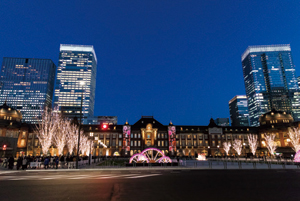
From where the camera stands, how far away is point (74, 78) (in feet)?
609

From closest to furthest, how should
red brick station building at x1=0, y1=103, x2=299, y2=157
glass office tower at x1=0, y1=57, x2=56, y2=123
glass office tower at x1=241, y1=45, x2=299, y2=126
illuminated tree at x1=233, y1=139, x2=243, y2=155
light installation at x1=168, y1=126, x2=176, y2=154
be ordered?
illuminated tree at x1=233, y1=139, x2=243, y2=155 → red brick station building at x1=0, y1=103, x2=299, y2=157 → light installation at x1=168, y1=126, x2=176, y2=154 → glass office tower at x1=0, y1=57, x2=56, y2=123 → glass office tower at x1=241, y1=45, x2=299, y2=126

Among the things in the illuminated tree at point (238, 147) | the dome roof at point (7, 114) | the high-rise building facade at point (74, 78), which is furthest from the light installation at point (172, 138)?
the high-rise building facade at point (74, 78)

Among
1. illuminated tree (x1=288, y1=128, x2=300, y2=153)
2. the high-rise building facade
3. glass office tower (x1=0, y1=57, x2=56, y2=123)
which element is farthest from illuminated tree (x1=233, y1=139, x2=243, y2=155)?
glass office tower (x1=0, y1=57, x2=56, y2=123)

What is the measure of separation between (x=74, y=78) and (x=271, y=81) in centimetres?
19459

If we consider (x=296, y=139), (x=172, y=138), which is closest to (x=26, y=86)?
(x=172, y=138)

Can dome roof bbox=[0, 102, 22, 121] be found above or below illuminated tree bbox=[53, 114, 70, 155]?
above

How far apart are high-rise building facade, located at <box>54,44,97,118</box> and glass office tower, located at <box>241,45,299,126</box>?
16910 centimetres

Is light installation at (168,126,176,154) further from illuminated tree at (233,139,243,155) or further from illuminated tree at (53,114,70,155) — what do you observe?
illuminated tree at (53,114,70,155)

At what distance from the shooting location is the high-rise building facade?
592ft

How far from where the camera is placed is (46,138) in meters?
33.6

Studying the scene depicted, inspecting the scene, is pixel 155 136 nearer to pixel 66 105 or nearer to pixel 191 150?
pixel 191 150

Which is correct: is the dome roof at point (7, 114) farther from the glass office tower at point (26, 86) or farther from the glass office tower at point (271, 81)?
the glass office tower at point (271, 81)

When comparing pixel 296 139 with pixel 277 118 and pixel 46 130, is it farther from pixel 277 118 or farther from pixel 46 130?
pixel 46 130

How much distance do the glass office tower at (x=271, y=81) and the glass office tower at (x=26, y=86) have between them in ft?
656
